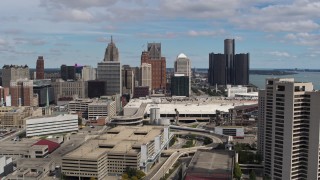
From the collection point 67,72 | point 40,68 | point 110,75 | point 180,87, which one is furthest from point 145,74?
point 40,68

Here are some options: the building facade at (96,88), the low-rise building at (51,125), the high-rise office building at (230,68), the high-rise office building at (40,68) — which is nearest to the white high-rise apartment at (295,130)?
the low-rise building at (51,125)

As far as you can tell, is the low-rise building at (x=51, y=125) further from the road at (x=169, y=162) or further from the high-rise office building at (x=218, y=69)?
the high-rise office building at (x=218, y=69)

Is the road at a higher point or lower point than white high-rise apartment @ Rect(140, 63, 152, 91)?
lower

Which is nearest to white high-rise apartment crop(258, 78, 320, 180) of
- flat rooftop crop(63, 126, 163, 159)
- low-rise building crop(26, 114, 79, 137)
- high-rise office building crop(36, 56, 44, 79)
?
flat rooftop crop(63, 126, 163, 159)

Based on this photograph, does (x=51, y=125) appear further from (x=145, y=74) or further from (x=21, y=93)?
(x=145, y=74)

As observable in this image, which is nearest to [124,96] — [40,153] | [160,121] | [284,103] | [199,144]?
[160,121]

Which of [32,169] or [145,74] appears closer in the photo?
[32,169]

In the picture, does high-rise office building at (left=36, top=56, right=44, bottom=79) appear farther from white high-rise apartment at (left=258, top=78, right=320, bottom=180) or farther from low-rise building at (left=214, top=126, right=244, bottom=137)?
white high-rise apartment at (left=258, top=78, right=320, bottom=180)
